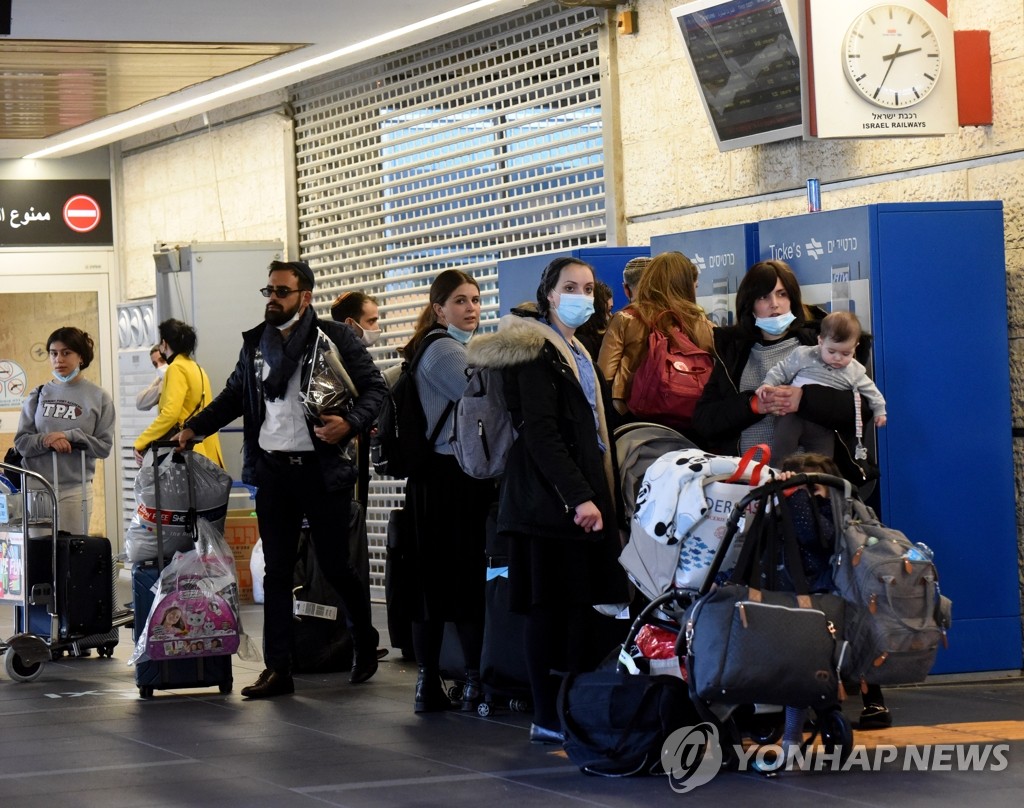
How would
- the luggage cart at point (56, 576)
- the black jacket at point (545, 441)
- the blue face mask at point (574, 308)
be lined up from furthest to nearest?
the luggage cart at point (56, 576)
the blue face mask at point (574, 308)
the black jacket at point (545, 441)

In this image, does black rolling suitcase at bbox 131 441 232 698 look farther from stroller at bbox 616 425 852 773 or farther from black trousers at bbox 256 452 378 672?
stroller at bbox 616 425 852 773

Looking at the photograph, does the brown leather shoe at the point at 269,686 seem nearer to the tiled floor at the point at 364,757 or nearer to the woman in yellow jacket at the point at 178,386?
the tiled floor at the point at 364,757

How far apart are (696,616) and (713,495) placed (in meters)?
0.54

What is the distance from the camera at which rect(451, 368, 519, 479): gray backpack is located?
6.02 m

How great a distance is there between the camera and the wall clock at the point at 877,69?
23.2 ft

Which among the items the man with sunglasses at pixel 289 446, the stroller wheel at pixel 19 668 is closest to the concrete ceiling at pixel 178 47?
the man with sunglasses at pixel 289 446

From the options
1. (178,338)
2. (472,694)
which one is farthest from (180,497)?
(178,338)

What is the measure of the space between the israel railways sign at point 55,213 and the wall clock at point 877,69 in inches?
406

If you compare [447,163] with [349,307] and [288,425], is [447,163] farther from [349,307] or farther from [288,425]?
[288,425]

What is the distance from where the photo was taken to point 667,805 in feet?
16.0

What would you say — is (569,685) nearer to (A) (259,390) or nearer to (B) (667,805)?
(B) (667,805)

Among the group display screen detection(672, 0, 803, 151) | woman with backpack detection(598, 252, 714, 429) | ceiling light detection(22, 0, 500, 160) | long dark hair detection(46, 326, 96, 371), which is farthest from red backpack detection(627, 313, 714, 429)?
long dark hair detection(46, 326, 96, 371)

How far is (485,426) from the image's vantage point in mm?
6043

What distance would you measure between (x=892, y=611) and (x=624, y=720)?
3.02 feet
